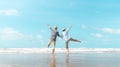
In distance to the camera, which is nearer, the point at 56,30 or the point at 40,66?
the point at 56,30

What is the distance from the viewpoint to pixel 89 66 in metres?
27.5

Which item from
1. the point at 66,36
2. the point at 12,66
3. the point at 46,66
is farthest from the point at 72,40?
the point at 12,66

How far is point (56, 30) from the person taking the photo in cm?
2298

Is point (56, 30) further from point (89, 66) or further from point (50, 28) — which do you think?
point (89, 66)

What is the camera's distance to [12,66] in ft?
91.5

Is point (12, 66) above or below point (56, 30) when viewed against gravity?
below

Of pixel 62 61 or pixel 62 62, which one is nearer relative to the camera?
pixel 62 62

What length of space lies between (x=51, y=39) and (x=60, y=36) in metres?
0.65

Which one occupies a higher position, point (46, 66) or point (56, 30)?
point (56, 30)

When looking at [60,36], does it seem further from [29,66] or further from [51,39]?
[29,66]

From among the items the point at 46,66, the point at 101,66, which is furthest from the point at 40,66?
the point at 101,66

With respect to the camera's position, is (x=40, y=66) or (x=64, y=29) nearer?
(x=64, y=29)

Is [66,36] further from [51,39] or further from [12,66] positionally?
[12,66]

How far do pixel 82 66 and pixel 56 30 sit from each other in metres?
5.63
